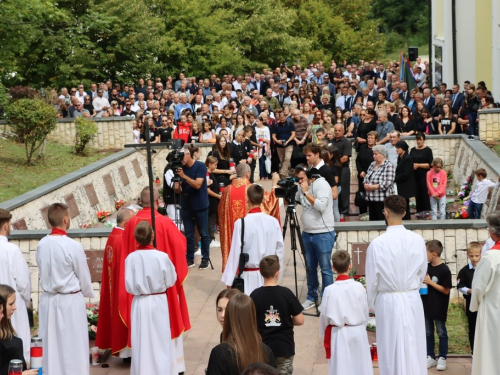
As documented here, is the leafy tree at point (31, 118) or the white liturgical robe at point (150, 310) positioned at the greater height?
the leafy tree at point (31, 118)

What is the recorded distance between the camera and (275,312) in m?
8.47

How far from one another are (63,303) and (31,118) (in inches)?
390

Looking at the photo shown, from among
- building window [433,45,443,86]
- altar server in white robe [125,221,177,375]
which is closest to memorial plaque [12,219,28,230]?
altar server in white robe [125,221,177,375]

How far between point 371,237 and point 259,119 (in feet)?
34.5

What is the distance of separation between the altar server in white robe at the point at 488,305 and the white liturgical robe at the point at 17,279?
458 centimetres

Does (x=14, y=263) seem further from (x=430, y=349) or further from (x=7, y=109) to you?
(x=7, y=109)

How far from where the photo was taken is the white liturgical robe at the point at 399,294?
31.0 feet

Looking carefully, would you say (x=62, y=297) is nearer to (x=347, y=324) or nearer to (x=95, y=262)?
(x=347, y=324)

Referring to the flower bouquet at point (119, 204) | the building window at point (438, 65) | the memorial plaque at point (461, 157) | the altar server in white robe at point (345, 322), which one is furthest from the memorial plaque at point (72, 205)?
the building window at point (438, 65)

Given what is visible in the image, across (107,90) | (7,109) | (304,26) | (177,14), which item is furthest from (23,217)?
(304,26)

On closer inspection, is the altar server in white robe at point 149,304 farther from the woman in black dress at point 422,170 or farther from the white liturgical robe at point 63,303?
the woman in black dress at point 422,170


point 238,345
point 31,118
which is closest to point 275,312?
point 238,345

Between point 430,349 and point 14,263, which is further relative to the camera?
point 430,349

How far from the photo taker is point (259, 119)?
23203 mm
